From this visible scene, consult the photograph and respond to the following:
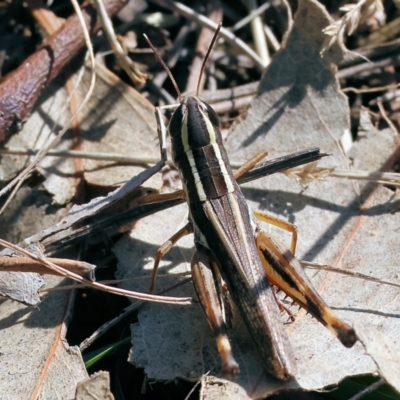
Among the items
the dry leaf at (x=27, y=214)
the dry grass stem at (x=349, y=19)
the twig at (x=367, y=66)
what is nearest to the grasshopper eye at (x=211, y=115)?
the dry grass stem at (x=349, y=19)

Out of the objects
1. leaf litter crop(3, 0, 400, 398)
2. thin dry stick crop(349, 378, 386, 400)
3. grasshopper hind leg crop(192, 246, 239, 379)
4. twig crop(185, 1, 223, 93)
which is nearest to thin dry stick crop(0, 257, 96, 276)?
leaf litter crop(3, 0, 400, 398)

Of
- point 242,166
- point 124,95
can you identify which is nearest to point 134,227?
point 242,166

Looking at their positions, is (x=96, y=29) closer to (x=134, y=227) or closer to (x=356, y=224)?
(x=134, y=227)

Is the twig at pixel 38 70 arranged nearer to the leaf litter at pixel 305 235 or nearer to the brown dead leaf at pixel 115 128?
the brown dead leaf at pixel 115 128

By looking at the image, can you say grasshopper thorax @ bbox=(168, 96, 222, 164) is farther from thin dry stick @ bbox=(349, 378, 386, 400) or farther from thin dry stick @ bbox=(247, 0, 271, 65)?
thin dry stick @ bbox=(349, 378, 386, 400)

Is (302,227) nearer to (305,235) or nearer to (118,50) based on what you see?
(305,235)
